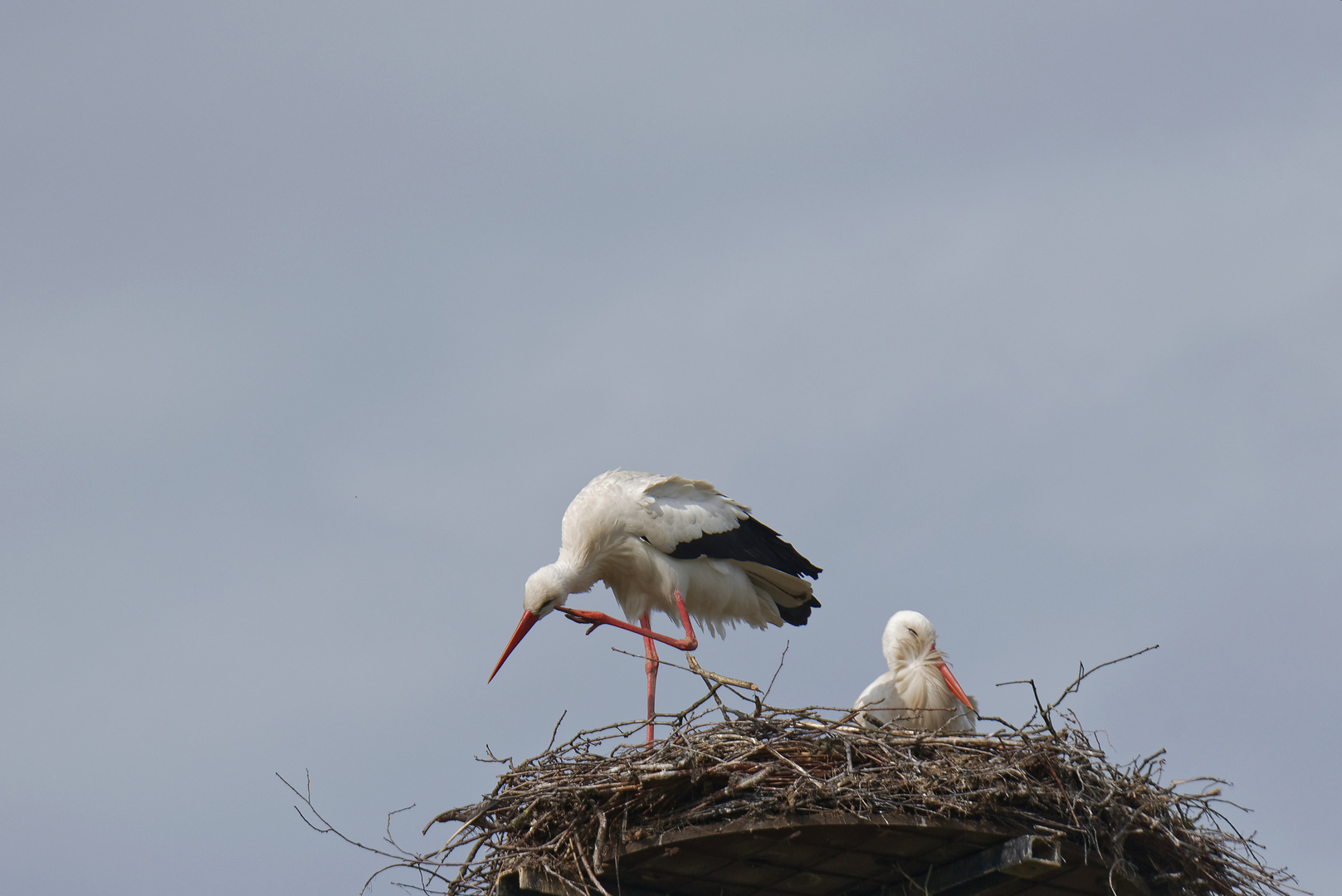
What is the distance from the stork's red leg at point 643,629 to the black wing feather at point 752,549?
254 mm

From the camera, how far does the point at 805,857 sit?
16.5 ft

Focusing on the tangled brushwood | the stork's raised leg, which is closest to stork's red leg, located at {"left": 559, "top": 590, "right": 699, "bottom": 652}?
the stork's raised leg

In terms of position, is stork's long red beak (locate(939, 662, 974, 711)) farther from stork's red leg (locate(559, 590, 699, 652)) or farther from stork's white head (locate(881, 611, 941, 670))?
stork's red leg (locate(559, 590, 699, 652))

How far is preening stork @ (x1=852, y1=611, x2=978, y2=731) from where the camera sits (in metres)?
6.92

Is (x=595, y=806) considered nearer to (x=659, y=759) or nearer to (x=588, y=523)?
(x=659, y=759)

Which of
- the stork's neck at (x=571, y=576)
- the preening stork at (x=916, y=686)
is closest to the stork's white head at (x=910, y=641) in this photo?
the preening stork at (x=916, y=686)

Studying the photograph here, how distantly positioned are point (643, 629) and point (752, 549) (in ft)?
2.33

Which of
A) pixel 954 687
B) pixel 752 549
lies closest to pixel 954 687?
pixel 954 687

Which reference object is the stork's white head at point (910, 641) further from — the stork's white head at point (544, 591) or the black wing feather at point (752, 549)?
the stork's white head at point (544, 591)

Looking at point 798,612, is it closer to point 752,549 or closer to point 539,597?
point 752,549

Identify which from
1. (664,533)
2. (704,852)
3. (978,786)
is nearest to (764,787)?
(704,852)

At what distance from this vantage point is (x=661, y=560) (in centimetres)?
784

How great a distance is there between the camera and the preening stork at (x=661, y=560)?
7789 mm

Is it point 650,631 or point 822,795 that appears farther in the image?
point 650,631
